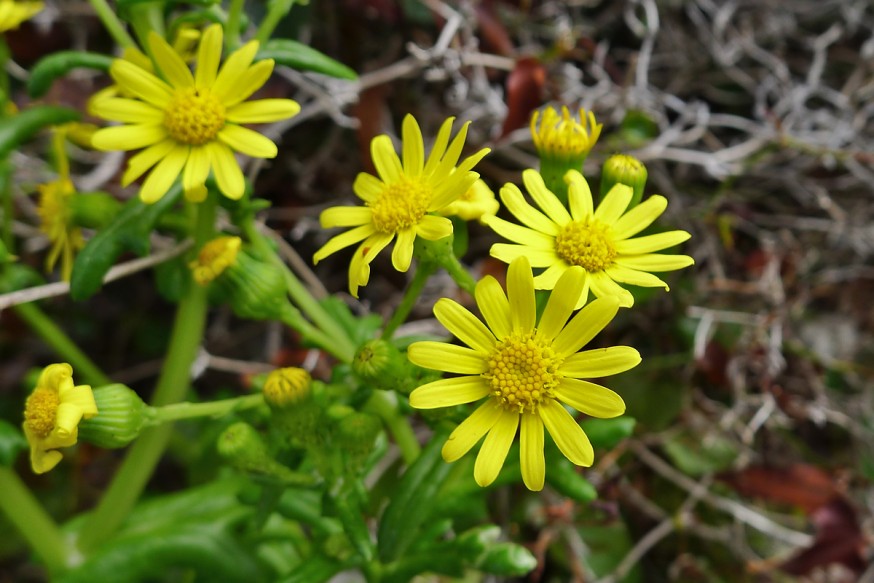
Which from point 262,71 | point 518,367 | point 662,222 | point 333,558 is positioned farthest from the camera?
point 662,222

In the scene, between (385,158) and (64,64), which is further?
(64,64)

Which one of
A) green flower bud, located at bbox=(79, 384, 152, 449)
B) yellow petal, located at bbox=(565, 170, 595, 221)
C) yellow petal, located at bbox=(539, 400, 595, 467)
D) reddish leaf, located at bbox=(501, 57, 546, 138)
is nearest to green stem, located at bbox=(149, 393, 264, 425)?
green flower bud, located at bbox=(79, 384, 152, 449)

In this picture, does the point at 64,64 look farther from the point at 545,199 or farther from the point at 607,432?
the point at 607,432

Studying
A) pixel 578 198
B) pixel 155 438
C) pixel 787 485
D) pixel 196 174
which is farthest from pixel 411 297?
pixel 787 485

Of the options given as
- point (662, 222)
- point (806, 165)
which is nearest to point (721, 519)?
Answer: point (662, 222)

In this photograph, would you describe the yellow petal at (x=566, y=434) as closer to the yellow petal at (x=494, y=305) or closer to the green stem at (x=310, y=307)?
the yellow petal at (x=494, y=305)

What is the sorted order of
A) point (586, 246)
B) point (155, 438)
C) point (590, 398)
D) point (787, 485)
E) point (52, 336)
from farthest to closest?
point (787, 485), point (52, 336), point (155, 438), point (586, 246), point (590, 398)

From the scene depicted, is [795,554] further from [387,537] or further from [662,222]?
[387,537]
